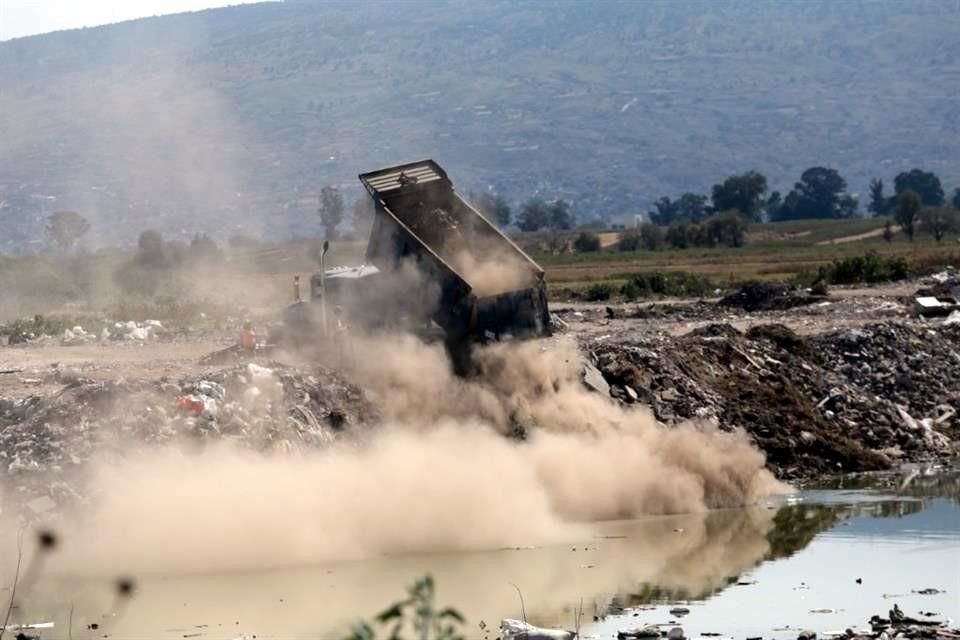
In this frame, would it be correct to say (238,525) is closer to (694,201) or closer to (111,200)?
(111,200)

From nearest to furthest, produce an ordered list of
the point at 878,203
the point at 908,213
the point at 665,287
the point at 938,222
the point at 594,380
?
1. the point at 594,380
2. the point at 665,287
3. the point at 908,213
4. the point at 938,222
5. the point at 878,203

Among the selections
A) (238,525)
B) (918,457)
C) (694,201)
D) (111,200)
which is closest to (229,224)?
(111,200)

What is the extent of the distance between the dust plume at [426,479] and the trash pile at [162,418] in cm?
30

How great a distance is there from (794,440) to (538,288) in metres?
4.71

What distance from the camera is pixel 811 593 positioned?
1720 centimetres

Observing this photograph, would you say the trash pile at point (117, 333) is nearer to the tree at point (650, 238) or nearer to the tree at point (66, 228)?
the tree at point (66, 228)

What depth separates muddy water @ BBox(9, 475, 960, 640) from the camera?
628 inches

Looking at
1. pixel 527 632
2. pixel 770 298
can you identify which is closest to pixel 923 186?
pixel 770 298

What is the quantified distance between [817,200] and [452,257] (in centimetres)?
14897

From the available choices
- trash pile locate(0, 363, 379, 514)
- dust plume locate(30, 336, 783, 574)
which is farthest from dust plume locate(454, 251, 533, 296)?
trash pile locate(0, 363, 379, 514)

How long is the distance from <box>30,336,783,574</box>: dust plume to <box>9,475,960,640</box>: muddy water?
14.8 inches

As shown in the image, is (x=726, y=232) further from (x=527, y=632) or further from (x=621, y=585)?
(x=527, y=632)

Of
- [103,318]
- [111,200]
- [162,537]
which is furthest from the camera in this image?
[111,200]

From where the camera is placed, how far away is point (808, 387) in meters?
28.2
